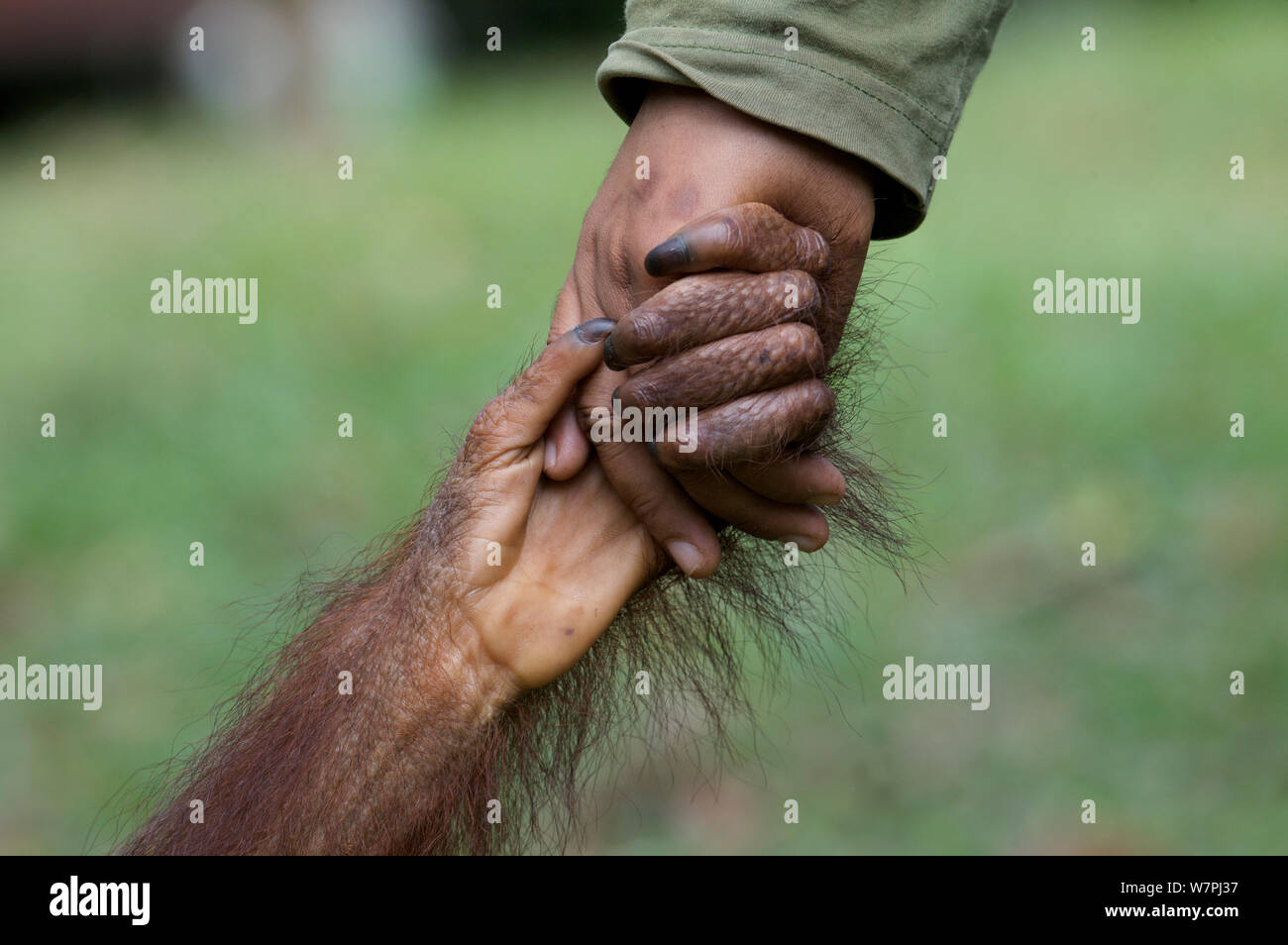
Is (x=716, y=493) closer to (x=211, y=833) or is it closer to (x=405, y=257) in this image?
(x=211, y=833)

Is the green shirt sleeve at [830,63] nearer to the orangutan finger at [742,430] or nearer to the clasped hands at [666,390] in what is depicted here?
the clasped hands at [666,390]

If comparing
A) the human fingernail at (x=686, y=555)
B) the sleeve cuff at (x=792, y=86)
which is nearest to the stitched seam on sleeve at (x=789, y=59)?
the sleeve cuff at (x=792, y=86)

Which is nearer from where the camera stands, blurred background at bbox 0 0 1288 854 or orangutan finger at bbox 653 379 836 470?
orangutan finger at bbox 653 379 836 470

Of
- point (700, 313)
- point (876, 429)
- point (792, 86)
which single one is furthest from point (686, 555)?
point (876, 429)

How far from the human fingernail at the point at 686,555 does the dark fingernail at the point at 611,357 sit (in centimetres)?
25

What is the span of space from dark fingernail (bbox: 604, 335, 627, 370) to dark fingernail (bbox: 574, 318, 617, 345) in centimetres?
5

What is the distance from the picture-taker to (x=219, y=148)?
26.3 ft

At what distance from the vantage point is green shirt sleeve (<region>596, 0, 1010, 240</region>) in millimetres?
1546

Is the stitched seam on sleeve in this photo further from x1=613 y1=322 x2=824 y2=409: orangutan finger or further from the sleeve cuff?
x1=613 y1=322 x2=824 y2=409: orangutan finger

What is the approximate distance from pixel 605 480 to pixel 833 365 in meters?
0.41

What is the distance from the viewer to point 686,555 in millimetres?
1697

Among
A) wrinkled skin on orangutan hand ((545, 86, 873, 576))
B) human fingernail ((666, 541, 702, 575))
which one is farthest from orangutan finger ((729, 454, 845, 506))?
human fingernail ((666, 541, 702, 575))

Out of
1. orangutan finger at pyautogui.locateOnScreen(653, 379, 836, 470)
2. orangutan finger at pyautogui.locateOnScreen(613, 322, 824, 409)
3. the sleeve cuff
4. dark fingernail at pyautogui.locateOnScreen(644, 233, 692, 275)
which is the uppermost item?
the sleeve cuff

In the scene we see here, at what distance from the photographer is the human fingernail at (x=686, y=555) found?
1.69 metres
